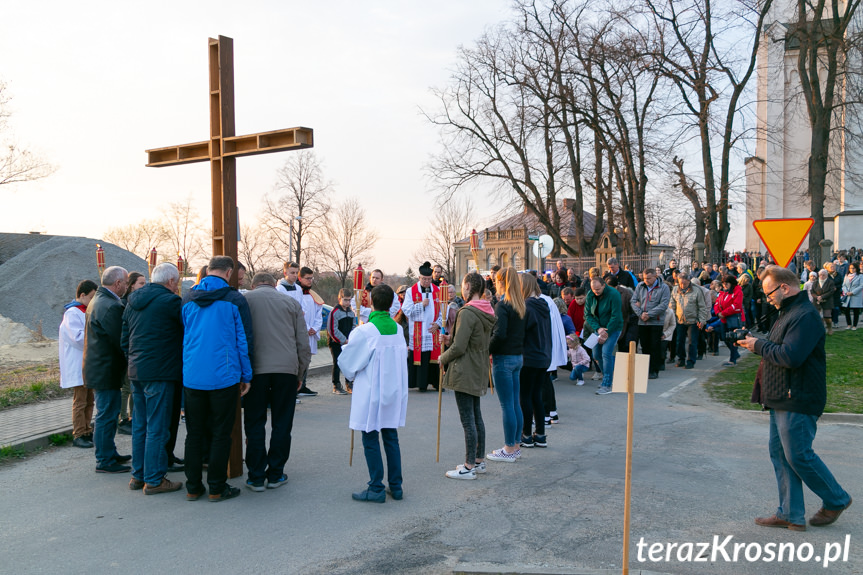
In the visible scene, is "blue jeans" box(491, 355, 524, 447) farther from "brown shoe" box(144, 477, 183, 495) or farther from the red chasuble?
the red chasuble

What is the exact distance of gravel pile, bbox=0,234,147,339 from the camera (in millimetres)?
22172

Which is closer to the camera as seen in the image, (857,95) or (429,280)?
(429,280)

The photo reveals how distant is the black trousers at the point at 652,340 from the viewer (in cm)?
1378

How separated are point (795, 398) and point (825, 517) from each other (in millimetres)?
1009

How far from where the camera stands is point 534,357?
25.9 feet

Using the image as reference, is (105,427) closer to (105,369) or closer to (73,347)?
(105,369)

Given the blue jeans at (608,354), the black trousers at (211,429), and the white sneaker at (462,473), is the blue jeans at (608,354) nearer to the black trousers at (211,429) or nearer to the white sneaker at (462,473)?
Answer: the white sneaker at (462,473)

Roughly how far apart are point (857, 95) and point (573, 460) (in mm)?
29494

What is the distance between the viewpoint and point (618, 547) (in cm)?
508

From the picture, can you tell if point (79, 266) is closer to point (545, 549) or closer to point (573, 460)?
point (573, 460)

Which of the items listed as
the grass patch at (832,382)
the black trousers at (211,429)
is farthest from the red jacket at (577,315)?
the black trousers at (211,429)

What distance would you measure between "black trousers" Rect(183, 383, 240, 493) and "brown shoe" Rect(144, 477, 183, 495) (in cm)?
35

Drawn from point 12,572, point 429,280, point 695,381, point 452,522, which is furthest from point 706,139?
point 12,572

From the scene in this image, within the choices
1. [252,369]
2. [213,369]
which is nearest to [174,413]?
[252,369]
